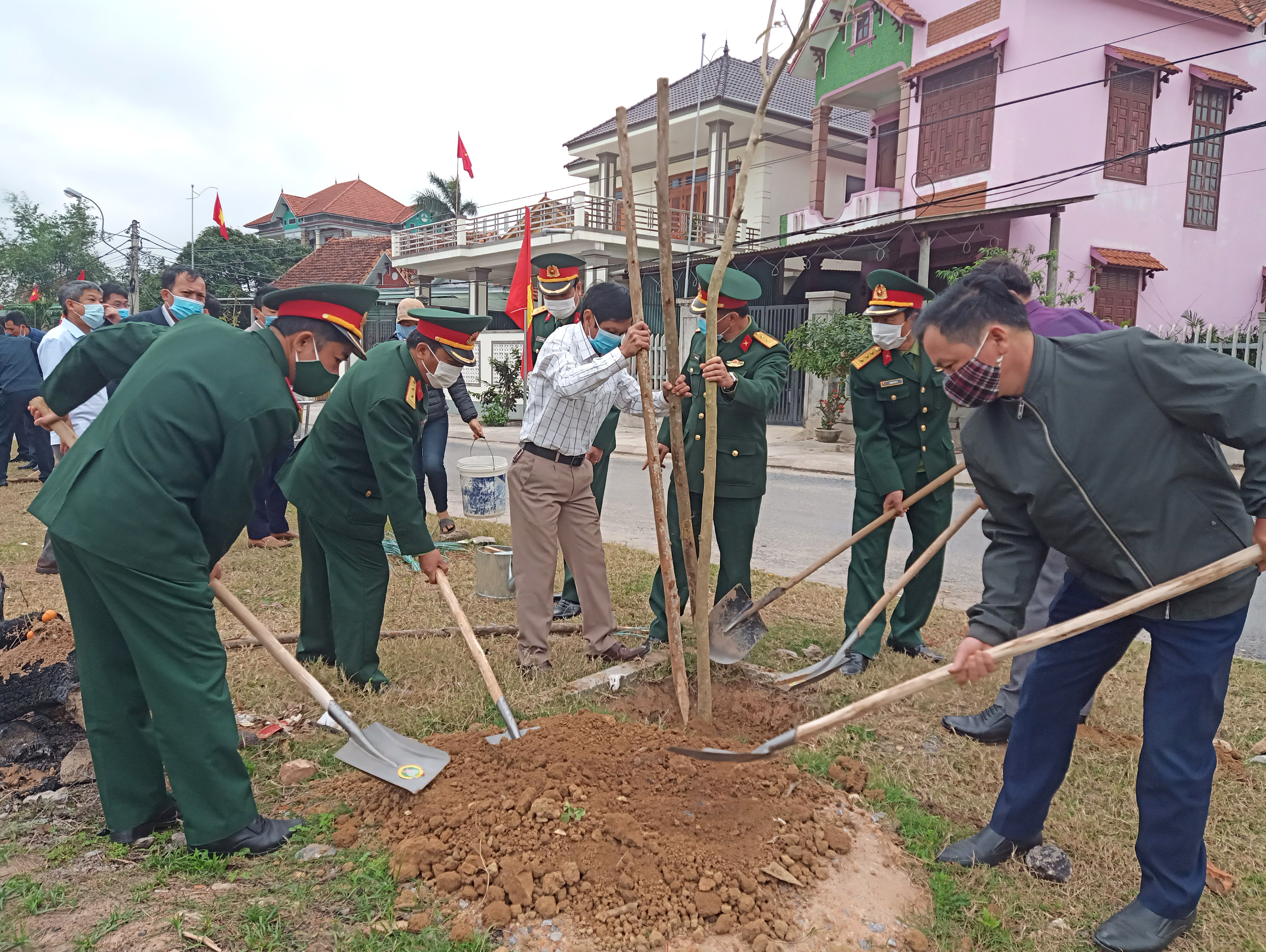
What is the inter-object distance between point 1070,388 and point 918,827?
157 cm

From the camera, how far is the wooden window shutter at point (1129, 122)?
608 inches

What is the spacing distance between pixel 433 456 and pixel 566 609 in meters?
2.34

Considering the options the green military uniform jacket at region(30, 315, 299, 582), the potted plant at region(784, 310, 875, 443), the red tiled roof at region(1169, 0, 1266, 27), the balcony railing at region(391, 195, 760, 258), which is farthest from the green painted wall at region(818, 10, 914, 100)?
the green military uniform jacket at region(30, 315, 299, 582)

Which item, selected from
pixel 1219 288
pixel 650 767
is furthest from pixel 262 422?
pixel 1219 288

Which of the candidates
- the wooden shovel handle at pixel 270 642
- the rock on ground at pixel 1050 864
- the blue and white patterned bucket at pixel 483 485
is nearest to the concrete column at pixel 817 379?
the blue and white patterned bucket at pixel 483 485

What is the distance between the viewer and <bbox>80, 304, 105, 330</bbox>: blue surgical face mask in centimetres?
653

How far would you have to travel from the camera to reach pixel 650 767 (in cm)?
311

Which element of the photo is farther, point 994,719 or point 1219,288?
point 1219,288

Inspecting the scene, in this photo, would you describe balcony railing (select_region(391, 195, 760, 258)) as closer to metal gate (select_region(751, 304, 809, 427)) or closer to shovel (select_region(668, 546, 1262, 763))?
metal gate (select_region(751, 304, 809, 427))

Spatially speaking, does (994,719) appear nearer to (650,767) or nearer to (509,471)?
(650,767)

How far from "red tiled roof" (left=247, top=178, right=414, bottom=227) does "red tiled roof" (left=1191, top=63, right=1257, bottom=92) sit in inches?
1425

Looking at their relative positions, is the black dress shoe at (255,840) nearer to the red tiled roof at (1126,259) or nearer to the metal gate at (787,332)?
the metal gate at (787,332)

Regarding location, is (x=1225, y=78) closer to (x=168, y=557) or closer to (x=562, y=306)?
(x=562, y=306)

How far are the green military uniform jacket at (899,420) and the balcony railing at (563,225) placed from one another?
14.7 metres
